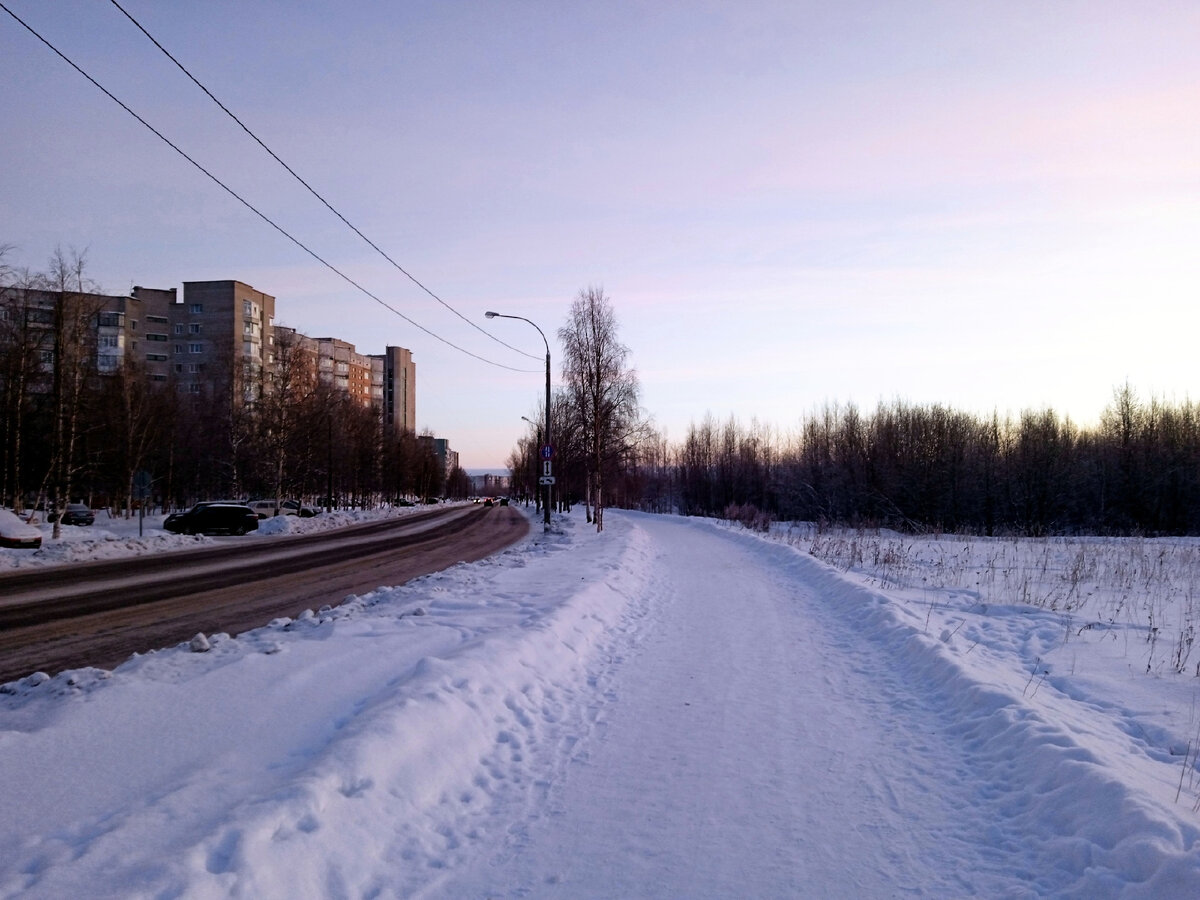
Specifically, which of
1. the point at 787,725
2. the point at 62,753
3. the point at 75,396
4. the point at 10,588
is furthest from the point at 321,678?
the point at 75,396

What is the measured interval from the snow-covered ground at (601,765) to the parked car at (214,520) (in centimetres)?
2855

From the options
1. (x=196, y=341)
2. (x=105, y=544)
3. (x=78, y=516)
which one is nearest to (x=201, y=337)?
A: (x=196, y=341)

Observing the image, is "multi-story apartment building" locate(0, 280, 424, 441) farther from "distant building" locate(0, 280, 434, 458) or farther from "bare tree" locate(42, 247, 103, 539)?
"bare tree" locate(42, 247, 103, 539)

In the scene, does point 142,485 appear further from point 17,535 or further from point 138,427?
point 138,427

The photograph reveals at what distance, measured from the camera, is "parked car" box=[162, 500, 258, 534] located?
3444cm

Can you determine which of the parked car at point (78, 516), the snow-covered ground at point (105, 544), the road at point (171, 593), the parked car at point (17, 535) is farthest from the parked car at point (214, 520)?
the parked car at point (78, 516)

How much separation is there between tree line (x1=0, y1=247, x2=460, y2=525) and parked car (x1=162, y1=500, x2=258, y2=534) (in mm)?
2859

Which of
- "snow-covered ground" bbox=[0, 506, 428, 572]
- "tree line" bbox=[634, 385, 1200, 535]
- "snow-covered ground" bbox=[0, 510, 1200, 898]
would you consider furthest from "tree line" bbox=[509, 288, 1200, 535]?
"snow-covered ground" bbox=[0, 510, 1200, 898]

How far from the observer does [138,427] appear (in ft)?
145

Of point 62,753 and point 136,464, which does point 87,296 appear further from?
point 62,753

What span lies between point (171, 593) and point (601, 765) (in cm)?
1293

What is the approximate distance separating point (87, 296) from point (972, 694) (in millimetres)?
36941

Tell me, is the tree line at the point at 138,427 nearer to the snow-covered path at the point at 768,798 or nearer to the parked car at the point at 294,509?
the parked car at the point at 294,509

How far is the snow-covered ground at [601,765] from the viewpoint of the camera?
376 centimetres
